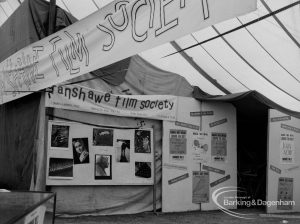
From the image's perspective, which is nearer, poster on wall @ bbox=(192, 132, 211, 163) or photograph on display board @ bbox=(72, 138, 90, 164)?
photograph on display board @ bbox=(72, 138, 90, 164)

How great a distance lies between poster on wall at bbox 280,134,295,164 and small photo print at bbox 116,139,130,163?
3227 mm

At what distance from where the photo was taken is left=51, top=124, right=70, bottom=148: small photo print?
7.16 m

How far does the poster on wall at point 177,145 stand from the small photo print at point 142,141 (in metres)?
0.49

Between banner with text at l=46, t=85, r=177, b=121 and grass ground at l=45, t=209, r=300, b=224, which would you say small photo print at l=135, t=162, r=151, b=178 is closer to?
grass ground at l=45, t=209, r=300, b=224

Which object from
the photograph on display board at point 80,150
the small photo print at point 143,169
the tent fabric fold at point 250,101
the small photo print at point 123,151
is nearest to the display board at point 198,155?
the tent fabric fold at point 250,101

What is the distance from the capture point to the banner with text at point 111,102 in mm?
7168

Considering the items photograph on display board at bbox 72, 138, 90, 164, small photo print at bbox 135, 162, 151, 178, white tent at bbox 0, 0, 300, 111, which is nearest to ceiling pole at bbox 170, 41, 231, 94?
white tent at bbox 0, 0, 300, 111

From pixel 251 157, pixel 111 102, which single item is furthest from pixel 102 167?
pixel 251 157

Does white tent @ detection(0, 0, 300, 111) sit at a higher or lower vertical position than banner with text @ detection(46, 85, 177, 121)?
higher

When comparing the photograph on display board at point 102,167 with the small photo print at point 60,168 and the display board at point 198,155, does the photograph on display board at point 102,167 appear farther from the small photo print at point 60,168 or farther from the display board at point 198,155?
the display board at point 198,155

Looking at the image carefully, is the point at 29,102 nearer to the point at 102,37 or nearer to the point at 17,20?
the point at 17,20

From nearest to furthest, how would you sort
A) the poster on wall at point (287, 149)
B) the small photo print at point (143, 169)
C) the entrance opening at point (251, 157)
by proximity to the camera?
the small photo print at point (143, 169), the poster on wall at point (287, 149), the entrance opening at point (251, 157)

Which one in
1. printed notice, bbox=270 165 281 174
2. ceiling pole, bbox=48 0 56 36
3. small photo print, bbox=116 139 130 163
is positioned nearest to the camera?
ceiling pole, bbox=48 0 56 36

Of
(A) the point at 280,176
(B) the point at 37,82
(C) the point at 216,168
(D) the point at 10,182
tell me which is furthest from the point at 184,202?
(B) the point at 37,82
